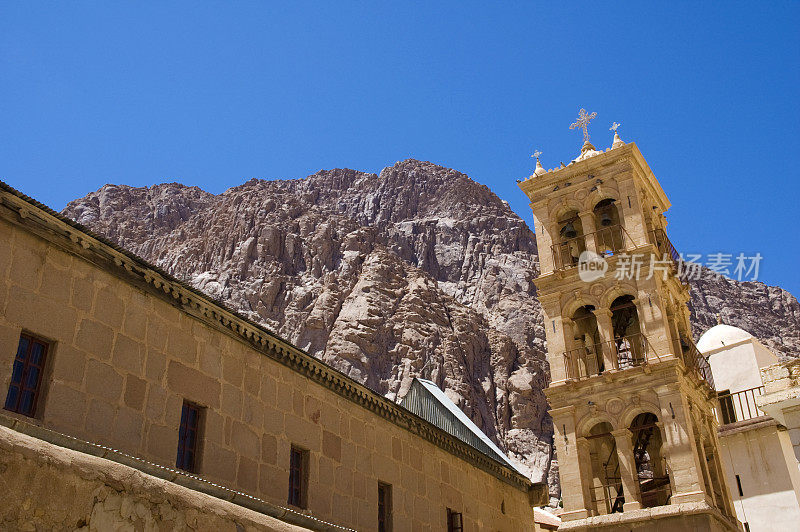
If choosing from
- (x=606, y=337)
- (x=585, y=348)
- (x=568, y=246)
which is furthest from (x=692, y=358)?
(x=568, y=246)

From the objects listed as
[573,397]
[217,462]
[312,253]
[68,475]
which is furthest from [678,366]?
[312,253]

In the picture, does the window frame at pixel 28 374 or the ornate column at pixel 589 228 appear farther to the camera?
the ornate column at pixel 589 228

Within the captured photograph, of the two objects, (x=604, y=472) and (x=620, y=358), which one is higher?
(x=620, y=358)

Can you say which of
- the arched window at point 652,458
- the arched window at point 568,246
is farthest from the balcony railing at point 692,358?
the arched window at point 568,246

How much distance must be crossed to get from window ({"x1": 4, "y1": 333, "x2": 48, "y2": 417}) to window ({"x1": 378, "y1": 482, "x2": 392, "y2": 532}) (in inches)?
323

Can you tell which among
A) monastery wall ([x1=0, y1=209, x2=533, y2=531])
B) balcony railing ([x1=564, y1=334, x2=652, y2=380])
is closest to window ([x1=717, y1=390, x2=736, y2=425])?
balcony railing ([x1=564, y1=334, x2=652, y2=380])

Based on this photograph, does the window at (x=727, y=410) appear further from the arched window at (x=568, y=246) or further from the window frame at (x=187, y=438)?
the window frame at (x=187, y=438)

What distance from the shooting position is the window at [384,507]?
15773 mm

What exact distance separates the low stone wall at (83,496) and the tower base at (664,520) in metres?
15.1

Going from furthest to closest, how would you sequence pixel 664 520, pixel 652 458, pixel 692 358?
pixel 652 458 < pixel 692 358 < pixel 664 520

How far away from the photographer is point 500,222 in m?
104

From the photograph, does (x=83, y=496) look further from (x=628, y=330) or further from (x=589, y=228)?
(x=628, y=330)

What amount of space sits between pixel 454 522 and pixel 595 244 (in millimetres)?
10349

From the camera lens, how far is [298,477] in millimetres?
13766
